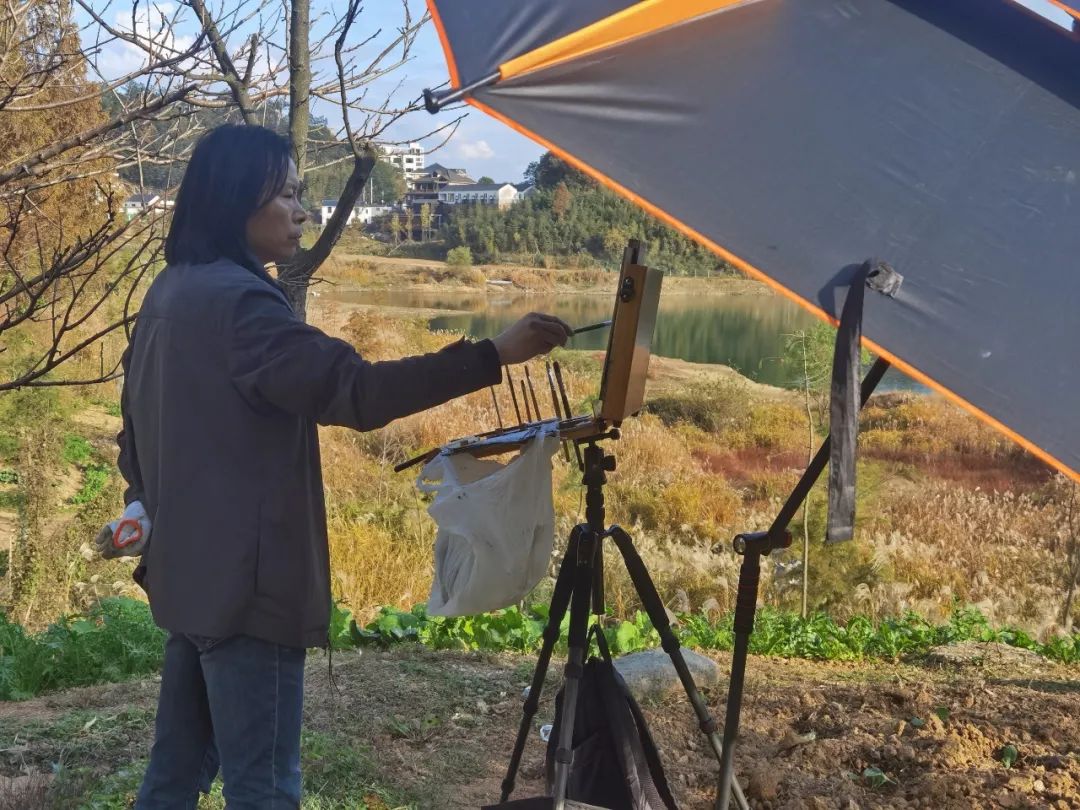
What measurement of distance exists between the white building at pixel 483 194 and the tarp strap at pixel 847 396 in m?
29.0

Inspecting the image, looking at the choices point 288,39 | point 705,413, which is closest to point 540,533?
point 288,39

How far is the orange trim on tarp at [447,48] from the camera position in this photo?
183 cm

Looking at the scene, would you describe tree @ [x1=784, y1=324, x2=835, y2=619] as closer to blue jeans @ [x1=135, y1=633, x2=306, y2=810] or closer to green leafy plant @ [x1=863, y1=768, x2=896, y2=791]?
green leafy plant @ [x1=863, y1=768, x2=896, y2=791]

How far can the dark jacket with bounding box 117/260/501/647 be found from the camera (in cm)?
196

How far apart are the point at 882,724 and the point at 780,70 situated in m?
2.64

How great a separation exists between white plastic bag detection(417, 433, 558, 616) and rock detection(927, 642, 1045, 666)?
11.8 feet

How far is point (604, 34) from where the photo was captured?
1817 mm

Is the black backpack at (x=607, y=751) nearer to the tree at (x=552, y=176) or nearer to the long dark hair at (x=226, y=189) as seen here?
the long dark hair at (x=226, y=189)

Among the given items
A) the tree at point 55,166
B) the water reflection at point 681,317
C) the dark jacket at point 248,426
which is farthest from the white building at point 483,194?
the dark jacket at point 248,426

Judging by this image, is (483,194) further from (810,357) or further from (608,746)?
(608,746)

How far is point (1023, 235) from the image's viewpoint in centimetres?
189

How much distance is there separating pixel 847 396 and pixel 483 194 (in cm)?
3352

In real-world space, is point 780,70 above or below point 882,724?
above

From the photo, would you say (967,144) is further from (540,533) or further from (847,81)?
(540,533)
